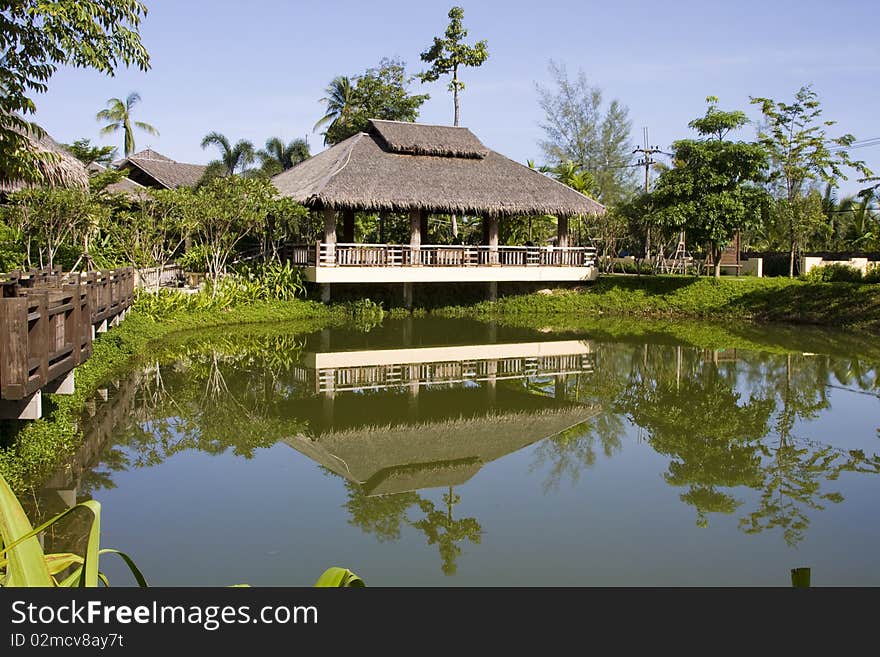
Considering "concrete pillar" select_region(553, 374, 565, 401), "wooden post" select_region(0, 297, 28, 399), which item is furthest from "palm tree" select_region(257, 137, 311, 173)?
"wooden post" select_region(0, 297, 28, 399)

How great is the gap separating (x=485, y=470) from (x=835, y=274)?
16.6m

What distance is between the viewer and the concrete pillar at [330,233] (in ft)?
63.2

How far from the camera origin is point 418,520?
607 centimetres

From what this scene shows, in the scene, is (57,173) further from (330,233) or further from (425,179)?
(425,179)

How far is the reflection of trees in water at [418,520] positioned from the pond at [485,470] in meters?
0.02

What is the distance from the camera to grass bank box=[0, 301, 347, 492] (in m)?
6.72

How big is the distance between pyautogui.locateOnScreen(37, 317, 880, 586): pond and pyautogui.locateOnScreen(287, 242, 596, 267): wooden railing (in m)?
5.73

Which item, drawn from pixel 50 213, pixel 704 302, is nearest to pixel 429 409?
pixel 50 213

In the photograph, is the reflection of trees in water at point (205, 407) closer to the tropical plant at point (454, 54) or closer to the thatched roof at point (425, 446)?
the thatched roof at point (425, 446)

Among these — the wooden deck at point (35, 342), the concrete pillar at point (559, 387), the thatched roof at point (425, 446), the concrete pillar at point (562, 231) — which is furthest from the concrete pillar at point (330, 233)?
the wooden deck at point (35, 342)

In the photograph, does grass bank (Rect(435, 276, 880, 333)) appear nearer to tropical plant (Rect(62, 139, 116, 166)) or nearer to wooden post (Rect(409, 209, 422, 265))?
wooden post (Rect(409, 209, 422, 265))

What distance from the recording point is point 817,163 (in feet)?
81.2

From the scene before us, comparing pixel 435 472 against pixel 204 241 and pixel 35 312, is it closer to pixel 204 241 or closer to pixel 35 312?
pixel 35 312
